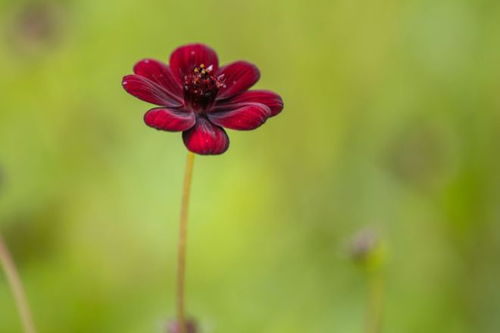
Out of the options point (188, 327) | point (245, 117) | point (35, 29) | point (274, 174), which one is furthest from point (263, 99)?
point (35, 29)

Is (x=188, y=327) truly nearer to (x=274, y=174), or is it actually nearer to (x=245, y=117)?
(x=245, y=117)

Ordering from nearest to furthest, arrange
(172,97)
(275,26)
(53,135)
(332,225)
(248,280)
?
(172,97), (248,280), (332,225), (53,135), (275,26)

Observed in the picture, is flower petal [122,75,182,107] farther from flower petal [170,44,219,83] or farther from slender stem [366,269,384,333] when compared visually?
slender stem [366,269,384,333]

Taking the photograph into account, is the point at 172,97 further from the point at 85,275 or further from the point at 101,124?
the point at 101,124

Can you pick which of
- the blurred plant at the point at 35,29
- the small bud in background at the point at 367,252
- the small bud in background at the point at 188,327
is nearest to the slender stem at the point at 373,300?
the small bud in background at the point at 367,252

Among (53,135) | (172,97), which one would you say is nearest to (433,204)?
(53,135)

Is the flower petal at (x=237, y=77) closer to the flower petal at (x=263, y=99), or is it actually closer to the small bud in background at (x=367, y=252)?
the flower petal at (x=263, y=99)
